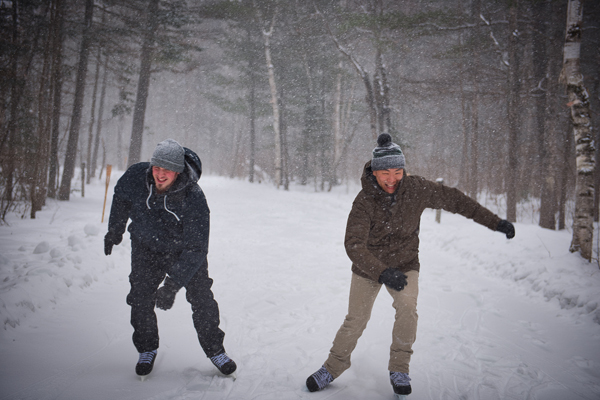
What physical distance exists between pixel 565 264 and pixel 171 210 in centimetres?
645

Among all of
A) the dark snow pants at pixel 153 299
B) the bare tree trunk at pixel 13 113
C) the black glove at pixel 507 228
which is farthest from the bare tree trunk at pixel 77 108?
the black glove at pixel 507 228

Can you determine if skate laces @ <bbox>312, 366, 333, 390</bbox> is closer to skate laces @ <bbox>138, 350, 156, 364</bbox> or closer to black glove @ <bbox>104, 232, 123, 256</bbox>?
skate laces @ <bbox>138, 350, 156, 364</bbox>

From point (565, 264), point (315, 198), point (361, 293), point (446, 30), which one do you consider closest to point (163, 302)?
point (361, 293)

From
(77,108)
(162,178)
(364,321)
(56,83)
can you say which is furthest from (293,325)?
(77,108)

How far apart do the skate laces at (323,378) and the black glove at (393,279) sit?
3.47ft

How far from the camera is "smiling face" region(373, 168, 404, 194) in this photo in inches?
106

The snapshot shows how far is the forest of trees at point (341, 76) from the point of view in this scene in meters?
8.12

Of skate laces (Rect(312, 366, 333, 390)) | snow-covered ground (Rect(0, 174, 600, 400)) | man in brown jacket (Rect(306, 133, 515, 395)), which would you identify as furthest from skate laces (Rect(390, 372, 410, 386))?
skate laces (Rect(312, 366, 333, 390))

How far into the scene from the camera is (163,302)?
2.47 m

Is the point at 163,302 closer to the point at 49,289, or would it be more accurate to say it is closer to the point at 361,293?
the point at 361,293

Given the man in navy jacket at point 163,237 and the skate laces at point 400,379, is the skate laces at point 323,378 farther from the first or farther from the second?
Result: the man in navy jacket at point 163,237

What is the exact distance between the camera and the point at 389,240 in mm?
2762

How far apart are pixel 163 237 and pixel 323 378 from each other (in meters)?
1.86

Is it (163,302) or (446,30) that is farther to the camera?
(446,30)
